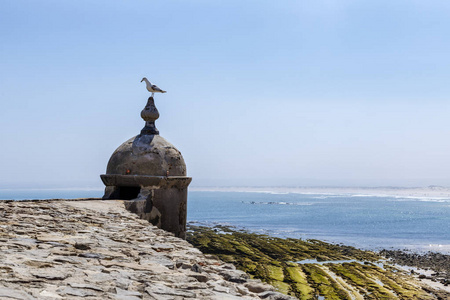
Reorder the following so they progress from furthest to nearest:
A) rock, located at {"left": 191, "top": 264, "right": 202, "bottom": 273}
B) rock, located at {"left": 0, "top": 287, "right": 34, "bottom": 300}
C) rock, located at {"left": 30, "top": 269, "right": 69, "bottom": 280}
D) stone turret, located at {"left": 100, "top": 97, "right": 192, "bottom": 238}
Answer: stone turret, located at {"left": 100, "top": 97, "right": 192, "bottom": 238}
rock, located at {"left": 191, "top": 264, "right": 202, "bottom": 273}
rock, located at {"left": 30, "top": 269, "right": 69, "bottom": 280}
rock, located at {"left": 0, "top": 287, "right": 34, "bottom": 300}

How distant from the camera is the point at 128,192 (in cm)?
1134

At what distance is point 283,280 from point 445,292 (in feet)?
23.7

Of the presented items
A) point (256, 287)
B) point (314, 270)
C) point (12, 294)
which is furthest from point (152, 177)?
point (314, 270)

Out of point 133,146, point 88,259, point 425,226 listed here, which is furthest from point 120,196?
point 425,226

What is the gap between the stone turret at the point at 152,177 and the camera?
10.5m

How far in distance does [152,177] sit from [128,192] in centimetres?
126

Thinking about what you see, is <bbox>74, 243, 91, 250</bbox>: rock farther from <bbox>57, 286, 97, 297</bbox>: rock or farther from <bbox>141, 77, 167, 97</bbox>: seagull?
<bbox>141, 77, 167, 97</bbox>: seagull

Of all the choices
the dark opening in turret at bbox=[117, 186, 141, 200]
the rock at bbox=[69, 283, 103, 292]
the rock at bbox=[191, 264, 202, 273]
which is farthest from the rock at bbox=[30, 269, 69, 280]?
the dark opening in turret at bbox=[117, 186, 141, 200]

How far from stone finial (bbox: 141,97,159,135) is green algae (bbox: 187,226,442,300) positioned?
983 centimetres

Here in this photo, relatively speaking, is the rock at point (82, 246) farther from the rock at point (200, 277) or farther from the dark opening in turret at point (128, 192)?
the dark opening in turret at point (128, 192)

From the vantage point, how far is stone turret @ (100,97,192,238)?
1049 centimetres

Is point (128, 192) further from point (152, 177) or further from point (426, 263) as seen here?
point (426, 263)

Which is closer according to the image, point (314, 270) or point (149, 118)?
point (149, 118)

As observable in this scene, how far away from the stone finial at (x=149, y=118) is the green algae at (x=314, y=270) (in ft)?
32.3
